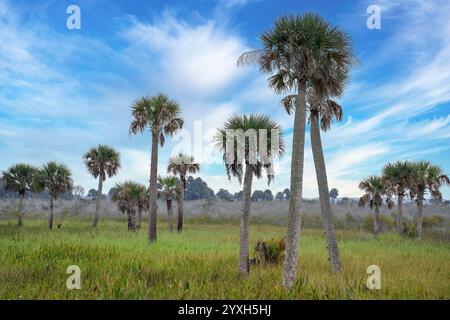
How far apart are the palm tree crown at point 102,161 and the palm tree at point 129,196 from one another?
3.33 metres

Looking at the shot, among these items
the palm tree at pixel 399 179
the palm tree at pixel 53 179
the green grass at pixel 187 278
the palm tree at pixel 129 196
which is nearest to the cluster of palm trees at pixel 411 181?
the palm tree at pixel 399 179

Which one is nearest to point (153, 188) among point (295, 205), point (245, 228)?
point (245, 228)

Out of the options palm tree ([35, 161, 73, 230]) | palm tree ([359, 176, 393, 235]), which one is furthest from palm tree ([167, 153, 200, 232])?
palm tree ([359, 176, 393, 235])

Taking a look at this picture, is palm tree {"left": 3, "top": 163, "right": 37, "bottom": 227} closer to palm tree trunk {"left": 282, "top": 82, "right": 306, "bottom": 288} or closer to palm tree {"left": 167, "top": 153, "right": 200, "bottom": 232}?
palm tree {"left": 167, "top": 153, "right": 200, "bottom": 232}

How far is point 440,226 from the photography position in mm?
59031

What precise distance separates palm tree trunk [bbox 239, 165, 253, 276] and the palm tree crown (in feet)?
119

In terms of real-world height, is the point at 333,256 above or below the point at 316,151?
below

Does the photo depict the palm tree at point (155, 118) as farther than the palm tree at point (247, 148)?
Yes

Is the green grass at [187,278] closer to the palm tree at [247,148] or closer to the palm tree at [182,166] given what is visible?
the palm tree at [247,148]

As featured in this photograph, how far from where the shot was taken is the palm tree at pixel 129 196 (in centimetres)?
4620

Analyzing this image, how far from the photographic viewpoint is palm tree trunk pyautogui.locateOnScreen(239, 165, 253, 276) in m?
16.2
